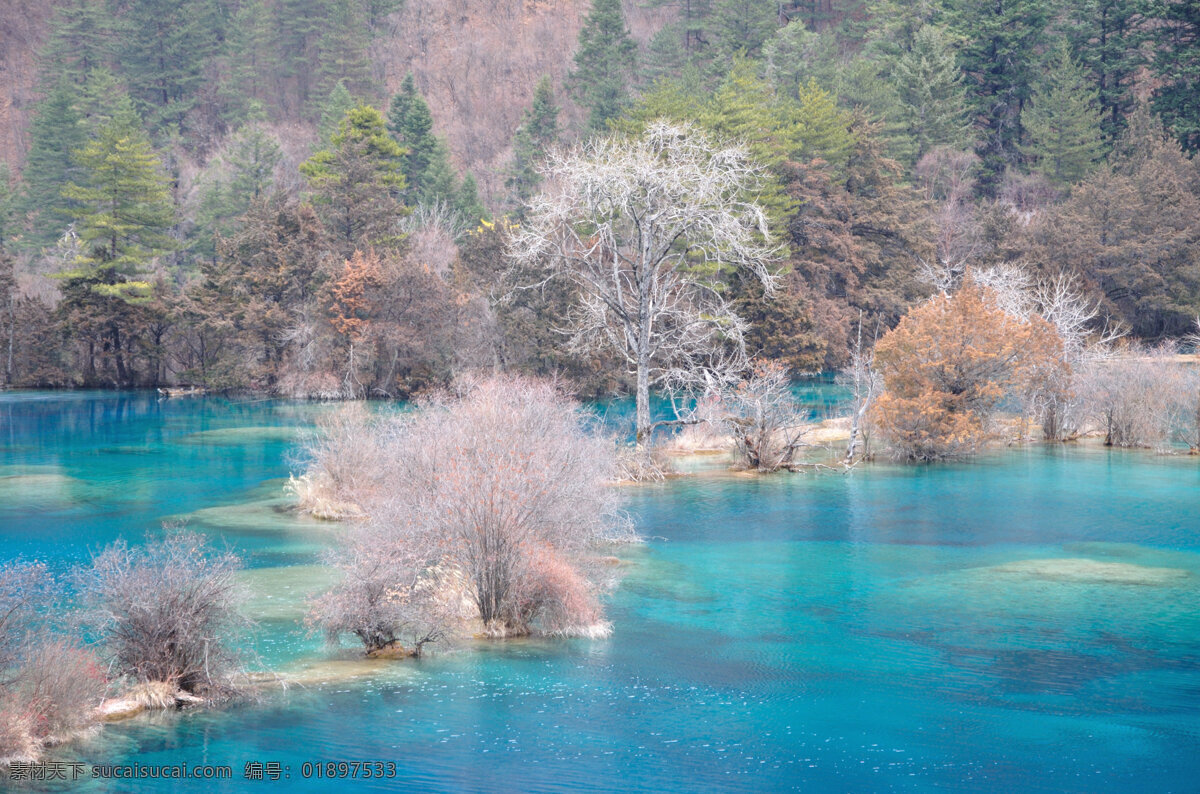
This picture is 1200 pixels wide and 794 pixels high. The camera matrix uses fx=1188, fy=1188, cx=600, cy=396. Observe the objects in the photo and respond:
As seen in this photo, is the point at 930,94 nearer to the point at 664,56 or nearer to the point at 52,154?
A: the point at 664,56

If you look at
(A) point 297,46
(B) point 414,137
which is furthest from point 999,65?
(A) point 297,46

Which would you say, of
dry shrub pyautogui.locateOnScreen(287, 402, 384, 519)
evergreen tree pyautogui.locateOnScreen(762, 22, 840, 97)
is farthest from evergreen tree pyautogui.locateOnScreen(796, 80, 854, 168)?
dry shrub pyautogui.locateOnScreen(287, 402, 384, 519)

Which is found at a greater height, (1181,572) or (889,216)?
(889,216)

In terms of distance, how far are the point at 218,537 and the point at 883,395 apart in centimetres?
2065

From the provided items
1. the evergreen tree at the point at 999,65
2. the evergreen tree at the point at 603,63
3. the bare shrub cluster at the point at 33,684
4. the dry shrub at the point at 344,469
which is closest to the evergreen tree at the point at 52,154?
the evergreen tree at the point at 603,63

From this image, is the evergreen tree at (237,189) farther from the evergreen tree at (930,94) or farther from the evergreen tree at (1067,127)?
the evergreen tree at (1067,127)

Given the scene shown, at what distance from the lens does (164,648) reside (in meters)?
14.6

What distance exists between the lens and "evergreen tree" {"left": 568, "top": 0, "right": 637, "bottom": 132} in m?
81.9

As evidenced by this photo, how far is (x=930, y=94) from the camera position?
7131 cm

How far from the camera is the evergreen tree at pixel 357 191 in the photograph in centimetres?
6188

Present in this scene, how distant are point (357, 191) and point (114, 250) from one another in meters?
13.6

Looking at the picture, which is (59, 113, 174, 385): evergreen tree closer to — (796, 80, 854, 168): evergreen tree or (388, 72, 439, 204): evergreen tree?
(388, 72, 439, 204): evergreen tree

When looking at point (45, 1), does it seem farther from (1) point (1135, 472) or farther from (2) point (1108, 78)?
(1) point (1135, 472)

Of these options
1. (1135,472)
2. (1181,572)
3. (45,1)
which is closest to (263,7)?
(45,1)
